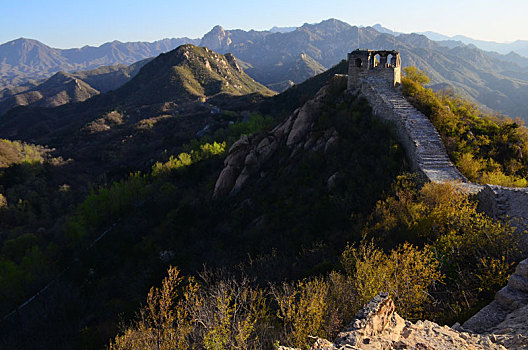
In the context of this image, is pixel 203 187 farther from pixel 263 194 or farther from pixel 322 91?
pixel 322 91

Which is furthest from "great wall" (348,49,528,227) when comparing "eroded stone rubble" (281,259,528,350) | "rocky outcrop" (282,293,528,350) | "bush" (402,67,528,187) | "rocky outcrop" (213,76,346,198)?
"rocky outcrop" (282,293,528,350)

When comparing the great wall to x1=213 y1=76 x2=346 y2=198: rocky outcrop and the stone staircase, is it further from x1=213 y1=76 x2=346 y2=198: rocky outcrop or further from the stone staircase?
x1=213 y1=76 x2=346 y2=198: rocky outcrop

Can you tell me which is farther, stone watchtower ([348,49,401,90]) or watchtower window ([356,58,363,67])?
watchtower window ([356,58,363,67])

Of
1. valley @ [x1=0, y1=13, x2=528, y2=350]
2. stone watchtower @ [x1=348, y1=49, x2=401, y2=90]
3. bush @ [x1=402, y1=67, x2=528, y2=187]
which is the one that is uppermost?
stone watchtower @ [x1=348, y1=49, x2=401, y2=90]

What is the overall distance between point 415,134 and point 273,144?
14260mm

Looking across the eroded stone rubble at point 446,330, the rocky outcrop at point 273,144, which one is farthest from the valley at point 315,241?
the rocky outcrop at point 273,144

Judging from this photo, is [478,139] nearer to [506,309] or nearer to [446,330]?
[506,309]

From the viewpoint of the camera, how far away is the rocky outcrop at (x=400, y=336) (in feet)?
21.7

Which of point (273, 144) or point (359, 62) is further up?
point (359, 62)

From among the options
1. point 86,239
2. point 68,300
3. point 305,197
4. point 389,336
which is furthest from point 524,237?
point 86,239

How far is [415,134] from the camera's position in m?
18.5

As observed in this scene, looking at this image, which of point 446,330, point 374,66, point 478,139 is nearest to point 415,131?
point 478,139

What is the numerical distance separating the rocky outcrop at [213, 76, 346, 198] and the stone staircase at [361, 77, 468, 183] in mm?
4310

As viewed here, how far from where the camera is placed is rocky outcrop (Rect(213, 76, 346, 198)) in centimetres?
2602
